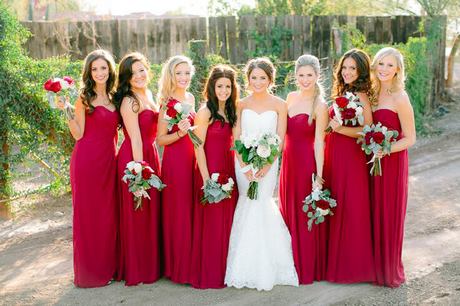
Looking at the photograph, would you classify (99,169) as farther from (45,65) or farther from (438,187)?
(438,187)

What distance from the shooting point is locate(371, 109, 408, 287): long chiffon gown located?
6.43m

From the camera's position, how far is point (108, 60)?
252 inches

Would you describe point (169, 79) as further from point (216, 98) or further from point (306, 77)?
point (306, 77)

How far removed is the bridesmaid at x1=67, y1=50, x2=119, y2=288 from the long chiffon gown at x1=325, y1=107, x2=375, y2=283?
7.31 feet

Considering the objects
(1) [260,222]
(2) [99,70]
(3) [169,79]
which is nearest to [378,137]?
(1) [260,222]

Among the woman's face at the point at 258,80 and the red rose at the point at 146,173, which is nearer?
the red rose at the point at 146,173

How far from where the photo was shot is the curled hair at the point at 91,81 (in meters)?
6.36

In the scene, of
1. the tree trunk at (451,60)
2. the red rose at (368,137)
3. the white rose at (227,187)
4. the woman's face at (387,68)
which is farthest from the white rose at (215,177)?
the tree trunk at (451,60)

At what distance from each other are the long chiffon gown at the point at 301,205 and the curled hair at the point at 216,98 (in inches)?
22.5

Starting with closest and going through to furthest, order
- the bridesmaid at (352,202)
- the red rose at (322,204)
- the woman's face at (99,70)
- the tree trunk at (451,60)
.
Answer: the red rose at (322,204), the woman's face at (99,70), the bridesmaid at (352,202), the tree trunk at (451,60)

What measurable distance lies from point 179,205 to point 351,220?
5.63 feet

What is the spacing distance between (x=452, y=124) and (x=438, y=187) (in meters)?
5.09

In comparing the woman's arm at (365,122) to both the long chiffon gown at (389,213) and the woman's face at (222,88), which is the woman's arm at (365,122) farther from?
the woman's face at (222,88)

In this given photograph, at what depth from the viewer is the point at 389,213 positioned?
6.45 meters
